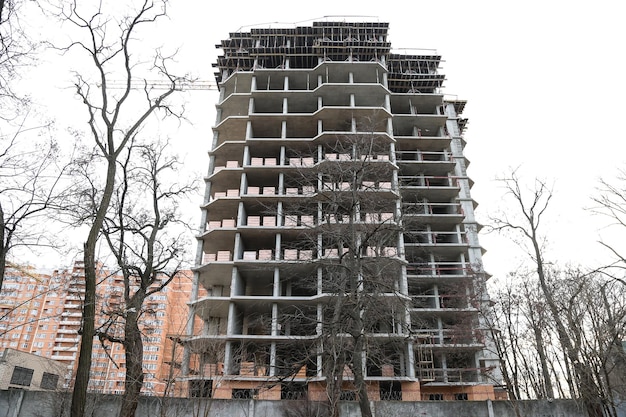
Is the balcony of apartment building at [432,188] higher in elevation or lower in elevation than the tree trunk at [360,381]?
higher

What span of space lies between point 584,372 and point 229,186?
27315mm

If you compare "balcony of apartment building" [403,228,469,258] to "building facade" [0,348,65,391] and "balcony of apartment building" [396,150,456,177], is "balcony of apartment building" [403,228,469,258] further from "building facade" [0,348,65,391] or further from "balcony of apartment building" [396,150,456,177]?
"building facade" [0,348,65,391]

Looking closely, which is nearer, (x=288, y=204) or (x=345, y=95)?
(x=288, y=204)

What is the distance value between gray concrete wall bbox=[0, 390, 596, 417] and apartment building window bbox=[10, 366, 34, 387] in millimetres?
19236

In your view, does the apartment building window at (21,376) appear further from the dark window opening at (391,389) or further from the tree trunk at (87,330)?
the tree trunk at (87,330)

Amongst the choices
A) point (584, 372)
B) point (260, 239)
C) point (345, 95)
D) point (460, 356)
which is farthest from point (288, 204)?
point (584, 372)

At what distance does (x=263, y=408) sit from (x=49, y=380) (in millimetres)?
29567

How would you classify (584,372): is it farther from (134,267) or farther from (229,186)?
(229,186)

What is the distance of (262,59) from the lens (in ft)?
130

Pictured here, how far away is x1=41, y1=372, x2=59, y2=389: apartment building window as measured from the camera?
38.1 m

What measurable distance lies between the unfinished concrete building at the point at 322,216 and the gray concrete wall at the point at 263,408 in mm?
3106

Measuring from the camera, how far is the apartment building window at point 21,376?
35156 mm

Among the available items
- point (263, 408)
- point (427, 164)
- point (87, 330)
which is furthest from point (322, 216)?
point (427, 164)

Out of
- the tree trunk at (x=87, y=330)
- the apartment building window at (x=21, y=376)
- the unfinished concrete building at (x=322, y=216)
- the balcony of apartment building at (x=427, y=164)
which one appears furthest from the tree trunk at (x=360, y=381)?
the apartment building window at (x=21, y=376)
